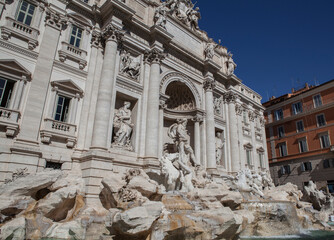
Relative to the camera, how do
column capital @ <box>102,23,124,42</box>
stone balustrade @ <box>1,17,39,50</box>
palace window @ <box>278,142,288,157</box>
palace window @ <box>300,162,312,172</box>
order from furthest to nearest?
palace window @ <box>278,142,288,157</box>
palace window @ <box>300,162,312,172</box>
column capital @ <box>102,23,124,42</box>
stone balustrade @ <box>1,17,39,50</box>

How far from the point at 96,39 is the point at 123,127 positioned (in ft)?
17.8

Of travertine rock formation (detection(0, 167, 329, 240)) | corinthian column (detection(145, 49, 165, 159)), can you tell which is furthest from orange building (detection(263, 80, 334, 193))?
corinthian column (detection(145, 49, 165, 159))

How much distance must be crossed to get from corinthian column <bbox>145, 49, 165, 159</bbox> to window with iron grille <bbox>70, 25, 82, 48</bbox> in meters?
4.32

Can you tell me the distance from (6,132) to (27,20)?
587cm

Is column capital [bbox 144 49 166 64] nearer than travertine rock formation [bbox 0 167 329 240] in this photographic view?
No

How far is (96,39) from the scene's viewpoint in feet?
48.0

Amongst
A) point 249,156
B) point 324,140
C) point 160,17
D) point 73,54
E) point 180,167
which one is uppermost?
point 160,17

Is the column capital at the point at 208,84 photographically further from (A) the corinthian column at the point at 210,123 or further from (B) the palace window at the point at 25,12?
(B) the palace window at the point at 25,12

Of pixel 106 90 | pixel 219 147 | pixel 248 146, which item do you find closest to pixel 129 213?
pixel 106 90

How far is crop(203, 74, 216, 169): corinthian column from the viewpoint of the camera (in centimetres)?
1829

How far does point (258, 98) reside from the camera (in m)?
30.5

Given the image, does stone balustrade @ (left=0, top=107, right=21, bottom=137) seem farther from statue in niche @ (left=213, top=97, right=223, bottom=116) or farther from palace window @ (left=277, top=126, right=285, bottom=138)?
palace window @ (left=277, top=126, right=285, bottom=138)

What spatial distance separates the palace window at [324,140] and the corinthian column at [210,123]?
49.9ft

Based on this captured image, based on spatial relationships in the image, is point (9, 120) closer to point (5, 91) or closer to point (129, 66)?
point (5, 91)
